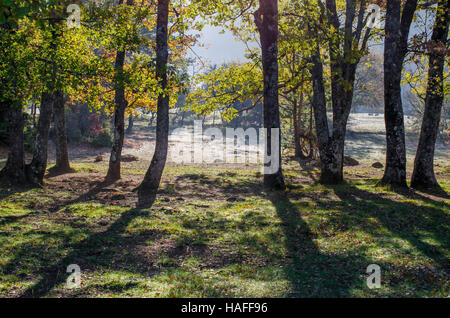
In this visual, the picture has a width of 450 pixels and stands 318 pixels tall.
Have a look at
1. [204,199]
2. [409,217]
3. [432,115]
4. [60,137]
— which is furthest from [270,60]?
[60,137]

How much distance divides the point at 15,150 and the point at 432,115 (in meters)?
16.1

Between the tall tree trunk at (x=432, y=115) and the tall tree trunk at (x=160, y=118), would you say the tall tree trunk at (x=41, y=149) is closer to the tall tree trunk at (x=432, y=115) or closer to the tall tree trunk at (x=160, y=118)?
the tall tree trunk at (x=160, y=118)

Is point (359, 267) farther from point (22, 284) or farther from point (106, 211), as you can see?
point (106, 211)

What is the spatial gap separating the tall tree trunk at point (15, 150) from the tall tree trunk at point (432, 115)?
15224 mm

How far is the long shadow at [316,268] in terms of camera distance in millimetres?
5457

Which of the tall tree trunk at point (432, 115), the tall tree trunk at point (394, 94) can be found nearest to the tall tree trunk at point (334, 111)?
the tall tree trunk at point (394, 94)

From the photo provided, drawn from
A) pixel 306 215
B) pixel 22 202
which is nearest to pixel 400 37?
pixel 306 215

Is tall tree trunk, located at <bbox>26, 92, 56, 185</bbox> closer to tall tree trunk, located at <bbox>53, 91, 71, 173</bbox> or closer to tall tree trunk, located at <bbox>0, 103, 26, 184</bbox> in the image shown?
tall tree trunk, located at <bbox>0, 103, 26, 184</bbox>

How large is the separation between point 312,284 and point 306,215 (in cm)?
427

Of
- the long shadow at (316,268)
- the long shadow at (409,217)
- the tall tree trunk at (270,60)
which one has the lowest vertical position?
the long shadow at (316,268)

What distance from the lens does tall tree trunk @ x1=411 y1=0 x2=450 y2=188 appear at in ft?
43.3

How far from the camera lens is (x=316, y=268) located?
6355 millimetres

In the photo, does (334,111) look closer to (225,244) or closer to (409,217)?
(409,217)

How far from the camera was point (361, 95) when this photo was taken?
240 ft
